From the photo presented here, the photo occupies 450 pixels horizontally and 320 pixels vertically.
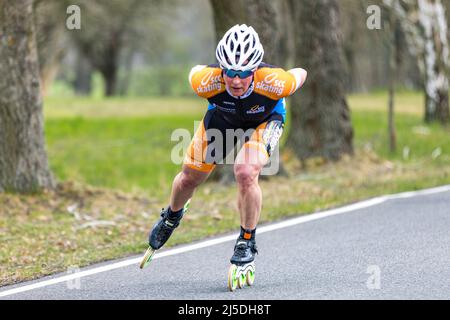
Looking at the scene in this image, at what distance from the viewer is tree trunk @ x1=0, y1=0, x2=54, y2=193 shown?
11.2m

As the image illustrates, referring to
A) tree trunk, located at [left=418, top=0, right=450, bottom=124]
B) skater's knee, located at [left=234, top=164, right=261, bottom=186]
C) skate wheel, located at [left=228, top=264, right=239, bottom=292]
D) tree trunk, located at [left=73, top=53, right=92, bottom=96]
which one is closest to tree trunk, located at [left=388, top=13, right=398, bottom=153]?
tree trunk, located at [left=418, top=0, right=450, bottom=124]

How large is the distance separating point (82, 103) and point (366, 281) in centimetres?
2738

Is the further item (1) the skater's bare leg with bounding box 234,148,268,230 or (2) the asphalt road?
(1) the skater's bare leg with bounding box 234,148,268,230

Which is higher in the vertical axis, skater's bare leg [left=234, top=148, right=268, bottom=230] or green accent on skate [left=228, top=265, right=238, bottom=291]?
skater's bare leg [left=234, top=148, right=268, bottom=230]

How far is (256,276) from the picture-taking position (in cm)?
746

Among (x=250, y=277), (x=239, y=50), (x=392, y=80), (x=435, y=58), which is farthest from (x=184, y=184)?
(x=435, y=58)

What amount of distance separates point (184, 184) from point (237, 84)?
3.46ft

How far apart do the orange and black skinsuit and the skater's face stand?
9cm

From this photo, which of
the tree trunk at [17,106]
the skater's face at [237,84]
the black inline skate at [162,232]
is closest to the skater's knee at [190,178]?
the black inline skate at [162,232]

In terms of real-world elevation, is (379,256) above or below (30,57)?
below

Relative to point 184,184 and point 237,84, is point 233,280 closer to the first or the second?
point 184,184

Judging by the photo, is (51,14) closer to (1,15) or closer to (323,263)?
(1,15)

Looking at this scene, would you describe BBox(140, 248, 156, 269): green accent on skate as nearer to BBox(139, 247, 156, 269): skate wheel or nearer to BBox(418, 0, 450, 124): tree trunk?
BBox(139, 247, 156, 269): skate wheel
